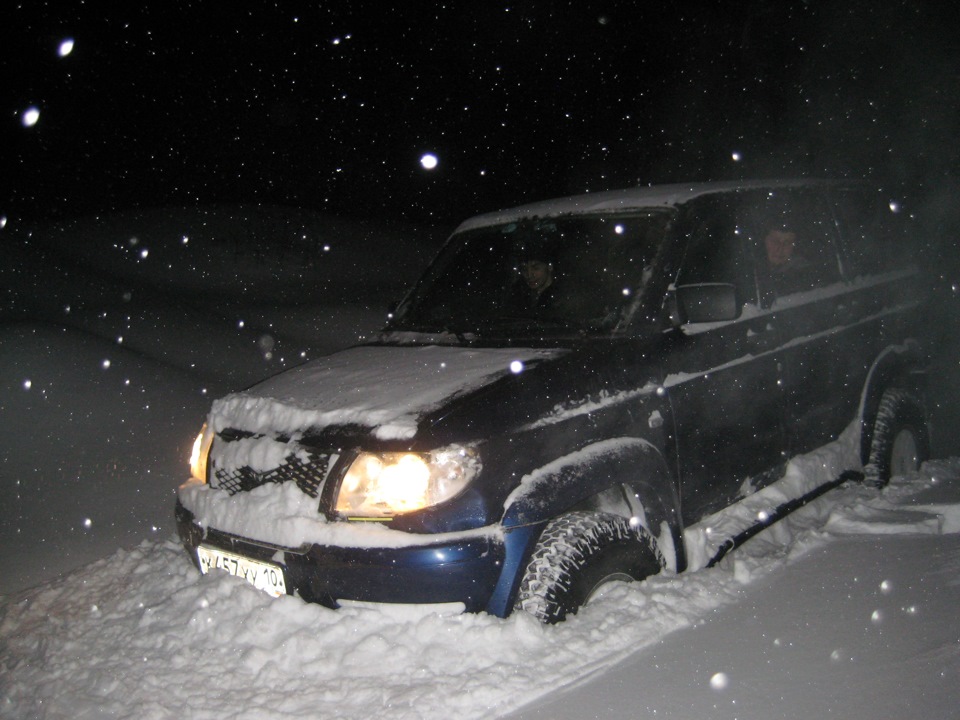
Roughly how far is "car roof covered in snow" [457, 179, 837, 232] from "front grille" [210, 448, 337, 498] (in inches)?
74.7

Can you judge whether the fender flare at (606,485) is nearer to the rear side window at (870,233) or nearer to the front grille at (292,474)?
the front grille at (292,474)

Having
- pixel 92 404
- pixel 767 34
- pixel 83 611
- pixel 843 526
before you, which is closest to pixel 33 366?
pixel 92 404

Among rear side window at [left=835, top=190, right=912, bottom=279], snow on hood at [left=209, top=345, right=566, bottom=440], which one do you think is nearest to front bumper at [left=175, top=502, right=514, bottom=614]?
snow on hood at [left=209, top=345, right=566, bottom=440]

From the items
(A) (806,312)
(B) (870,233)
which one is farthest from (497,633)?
(B) (870,233)

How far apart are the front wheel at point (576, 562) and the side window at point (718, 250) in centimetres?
130

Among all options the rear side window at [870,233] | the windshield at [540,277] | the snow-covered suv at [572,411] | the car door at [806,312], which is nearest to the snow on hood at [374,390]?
the snow-covered suv at [572,411]

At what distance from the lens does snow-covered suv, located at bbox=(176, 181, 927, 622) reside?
274 cm

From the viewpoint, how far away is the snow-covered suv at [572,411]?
9.00ft

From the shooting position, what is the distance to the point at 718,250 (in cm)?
395

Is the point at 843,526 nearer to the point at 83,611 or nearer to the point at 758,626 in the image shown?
the point at 758,626

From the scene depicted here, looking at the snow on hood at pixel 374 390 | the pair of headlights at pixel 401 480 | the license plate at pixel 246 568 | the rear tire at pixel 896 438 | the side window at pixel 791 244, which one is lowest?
the rear tire at pixel 896 438

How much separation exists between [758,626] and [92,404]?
732 cm

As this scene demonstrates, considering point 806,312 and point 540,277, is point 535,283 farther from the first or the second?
point 806,312

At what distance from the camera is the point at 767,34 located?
1374cm
